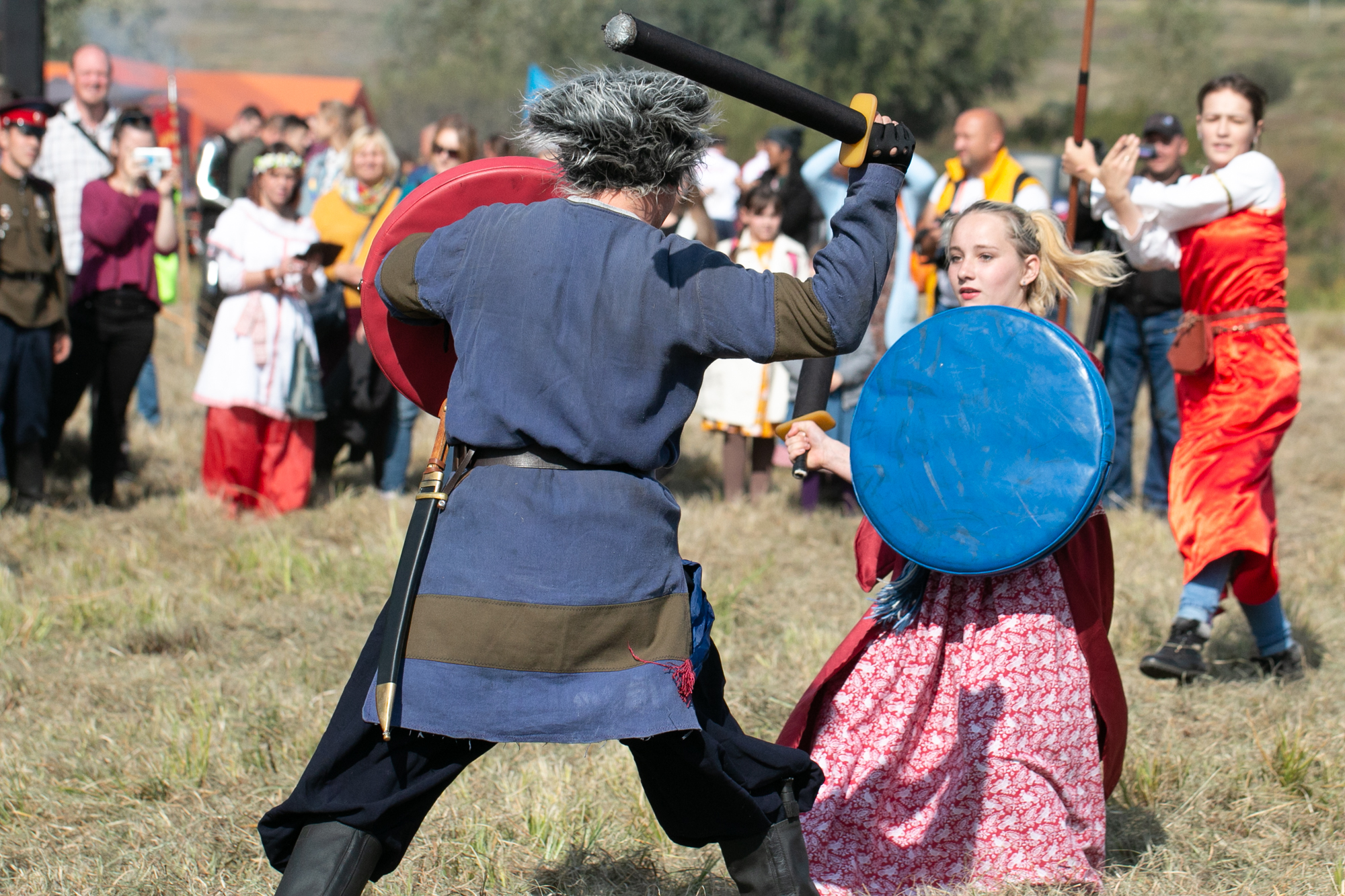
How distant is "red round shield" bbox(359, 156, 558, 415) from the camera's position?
2486 mm

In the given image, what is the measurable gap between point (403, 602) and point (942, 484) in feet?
3.78

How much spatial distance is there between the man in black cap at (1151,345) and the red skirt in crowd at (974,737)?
3.51 m

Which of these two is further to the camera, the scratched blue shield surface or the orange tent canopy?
the orange tent canopy

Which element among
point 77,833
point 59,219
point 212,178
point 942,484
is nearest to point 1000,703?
point 942,484

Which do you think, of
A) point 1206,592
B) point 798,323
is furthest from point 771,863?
point 1206,592

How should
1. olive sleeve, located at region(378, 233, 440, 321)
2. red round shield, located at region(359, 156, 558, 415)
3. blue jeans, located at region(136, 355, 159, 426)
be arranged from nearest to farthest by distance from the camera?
olive sleeve, located at region(378, 233, 440, 321), red round shield, located at region(359, 156, 558, 415), blue jeans, located at region(136, 355, 159, 426)

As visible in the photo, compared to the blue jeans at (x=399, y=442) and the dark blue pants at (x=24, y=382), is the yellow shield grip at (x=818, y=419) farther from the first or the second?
→ the dark blue pants at (x=24, y=382)

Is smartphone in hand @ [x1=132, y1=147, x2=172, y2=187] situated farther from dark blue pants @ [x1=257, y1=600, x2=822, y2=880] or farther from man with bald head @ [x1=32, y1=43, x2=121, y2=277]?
dark blue pants @ [x1=257, y1=600, x2=822, y2=880]

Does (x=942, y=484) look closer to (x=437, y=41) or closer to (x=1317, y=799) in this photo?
(x=1317, y=799)

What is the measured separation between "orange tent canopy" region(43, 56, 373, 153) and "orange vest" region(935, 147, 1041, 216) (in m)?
12.5

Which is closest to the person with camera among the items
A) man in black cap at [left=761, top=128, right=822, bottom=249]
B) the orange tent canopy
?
man in black cap at [left=761, top=128, right=822, bottom=249]

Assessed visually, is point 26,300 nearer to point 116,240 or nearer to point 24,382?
point 24,382

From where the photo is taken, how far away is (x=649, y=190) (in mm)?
2160

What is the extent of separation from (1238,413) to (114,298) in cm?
483
